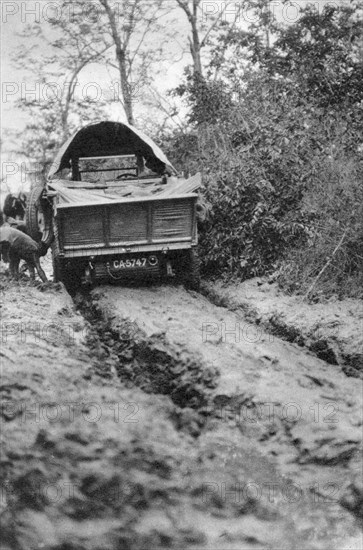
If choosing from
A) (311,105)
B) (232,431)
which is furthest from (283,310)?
(311,105)

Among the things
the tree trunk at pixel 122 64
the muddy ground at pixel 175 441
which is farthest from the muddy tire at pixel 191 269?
the tree trunk at pixel 122 64

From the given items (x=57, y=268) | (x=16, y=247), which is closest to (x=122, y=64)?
(x=16, y=247)

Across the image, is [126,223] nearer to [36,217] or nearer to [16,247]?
[16,247]

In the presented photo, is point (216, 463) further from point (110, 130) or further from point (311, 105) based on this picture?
point (311, 105)

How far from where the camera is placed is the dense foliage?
8.66 meters

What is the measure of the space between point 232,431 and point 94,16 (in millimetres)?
15093

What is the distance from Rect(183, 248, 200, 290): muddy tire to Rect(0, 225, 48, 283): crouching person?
8.02ft

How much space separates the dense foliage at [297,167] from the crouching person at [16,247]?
2.59m

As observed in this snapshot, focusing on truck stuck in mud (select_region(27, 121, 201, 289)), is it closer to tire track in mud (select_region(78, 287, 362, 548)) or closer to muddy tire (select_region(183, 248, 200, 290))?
muddy tire (select_region(183, 248, 200, 290))

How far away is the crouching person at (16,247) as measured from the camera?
1013 cm

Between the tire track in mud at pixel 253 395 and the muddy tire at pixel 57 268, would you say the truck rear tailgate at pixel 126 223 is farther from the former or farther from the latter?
the tire track in mud at pixel 253 395

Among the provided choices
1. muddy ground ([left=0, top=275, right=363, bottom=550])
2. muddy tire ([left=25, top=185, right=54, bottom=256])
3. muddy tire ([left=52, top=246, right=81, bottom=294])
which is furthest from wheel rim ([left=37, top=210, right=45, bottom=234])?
muddy ground ([left=0, top=275, right=363, bottom=550])

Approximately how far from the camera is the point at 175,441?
5223mm

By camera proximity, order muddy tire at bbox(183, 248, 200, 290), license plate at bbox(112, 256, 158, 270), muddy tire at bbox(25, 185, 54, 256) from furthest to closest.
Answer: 1. muddy tire at bbox(25, 185, 54, 256)
2. muddy tire at bbox(183, 248, 200, 290)
3. license plate at bbox(112, 256, 158, 270)
